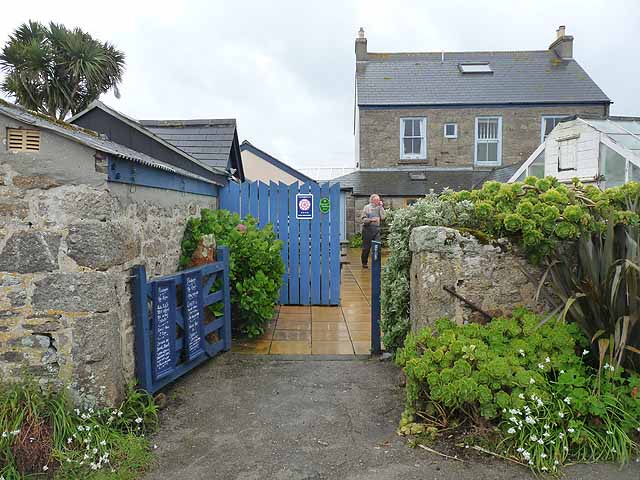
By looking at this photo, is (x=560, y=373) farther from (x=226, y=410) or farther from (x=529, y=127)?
(x=529, y=127)

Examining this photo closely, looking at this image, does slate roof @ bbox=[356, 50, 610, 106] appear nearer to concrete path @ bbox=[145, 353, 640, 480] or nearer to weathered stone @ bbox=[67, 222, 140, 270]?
concrete path @ bbox=[145, 353, 640, 480]

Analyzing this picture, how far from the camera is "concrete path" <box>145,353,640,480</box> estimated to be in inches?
120

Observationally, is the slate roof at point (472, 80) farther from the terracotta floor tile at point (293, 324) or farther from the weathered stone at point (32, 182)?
the weathered stone at point (32, 182)

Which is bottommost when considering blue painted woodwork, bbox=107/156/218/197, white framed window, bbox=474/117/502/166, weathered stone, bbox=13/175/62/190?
weathered stone, bbox=13/175/62/190

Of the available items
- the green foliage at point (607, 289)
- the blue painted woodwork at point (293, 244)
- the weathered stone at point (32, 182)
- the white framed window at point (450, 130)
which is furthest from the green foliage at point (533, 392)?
the white framed window at point (450, 130)

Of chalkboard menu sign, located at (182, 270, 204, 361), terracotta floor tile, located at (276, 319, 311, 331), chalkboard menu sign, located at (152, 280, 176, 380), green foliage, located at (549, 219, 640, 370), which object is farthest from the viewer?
terracotta floor tile, located at (276, 319, 311, 331)

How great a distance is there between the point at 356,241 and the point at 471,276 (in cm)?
1425

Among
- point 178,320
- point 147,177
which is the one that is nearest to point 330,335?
point 178,320

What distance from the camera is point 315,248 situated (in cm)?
779

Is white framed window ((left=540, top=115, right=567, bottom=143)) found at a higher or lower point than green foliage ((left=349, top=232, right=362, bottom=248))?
higher

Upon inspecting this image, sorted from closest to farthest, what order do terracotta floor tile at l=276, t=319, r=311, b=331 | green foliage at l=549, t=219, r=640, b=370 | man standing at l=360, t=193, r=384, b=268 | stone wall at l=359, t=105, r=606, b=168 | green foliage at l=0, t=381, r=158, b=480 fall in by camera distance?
1. green foliage at l=0, t=381, r=158, b=480
2. green foliage at l=549, t=219, r=640, b=370
3. terracotta floor tile at l=276, t=319, r=311, b=331
4. man standing at l=360, t=193, r=384, b=268
5. stone wall at l=359, t=105, r=606, b=168

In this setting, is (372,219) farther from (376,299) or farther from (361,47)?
(361,47)

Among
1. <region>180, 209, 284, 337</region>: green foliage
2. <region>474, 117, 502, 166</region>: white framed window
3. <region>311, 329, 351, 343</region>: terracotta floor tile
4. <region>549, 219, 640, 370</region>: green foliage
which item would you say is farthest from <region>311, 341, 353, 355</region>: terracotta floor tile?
<region>474, 117, 502, 166</region>: white framed window

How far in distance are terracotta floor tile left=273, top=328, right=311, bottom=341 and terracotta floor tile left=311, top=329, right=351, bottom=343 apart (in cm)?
8
